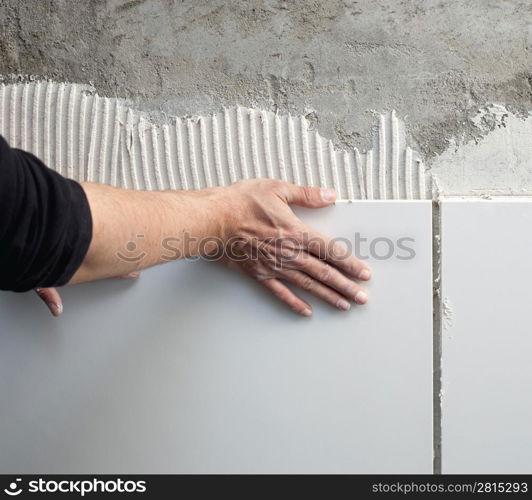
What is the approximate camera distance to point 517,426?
122cm

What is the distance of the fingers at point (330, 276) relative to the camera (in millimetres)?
1209

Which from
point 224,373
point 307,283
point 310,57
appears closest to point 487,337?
point 307,283

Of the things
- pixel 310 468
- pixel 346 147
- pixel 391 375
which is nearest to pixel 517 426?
pixel 391 375

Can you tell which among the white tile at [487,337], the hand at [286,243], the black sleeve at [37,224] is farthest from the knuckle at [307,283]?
the black sleeve at [37,224]

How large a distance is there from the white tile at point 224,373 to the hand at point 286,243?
0.04 metres

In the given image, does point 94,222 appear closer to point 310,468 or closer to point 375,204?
point 375,204

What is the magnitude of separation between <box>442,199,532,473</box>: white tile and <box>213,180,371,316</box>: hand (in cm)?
19

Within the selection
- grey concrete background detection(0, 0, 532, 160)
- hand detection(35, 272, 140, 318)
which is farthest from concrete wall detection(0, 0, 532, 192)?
hand detection(35, 272, 140, 318)

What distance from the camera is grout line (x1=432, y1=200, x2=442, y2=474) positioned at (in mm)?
1206

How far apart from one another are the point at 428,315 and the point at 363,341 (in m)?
0.14

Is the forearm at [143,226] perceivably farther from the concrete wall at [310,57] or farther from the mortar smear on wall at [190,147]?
the concrete wall at [310,57]

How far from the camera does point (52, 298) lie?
1303mm

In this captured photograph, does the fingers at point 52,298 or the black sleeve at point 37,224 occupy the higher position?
the black sleeve at point 37,224

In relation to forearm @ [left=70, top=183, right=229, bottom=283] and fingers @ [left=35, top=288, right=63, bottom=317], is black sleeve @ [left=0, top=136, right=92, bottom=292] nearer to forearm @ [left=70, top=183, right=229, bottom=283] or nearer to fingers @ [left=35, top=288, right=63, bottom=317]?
forearm @ [left=70, top=183, right=229, bottom=283]
